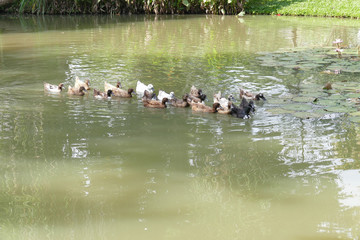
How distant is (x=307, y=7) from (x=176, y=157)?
17.9 m

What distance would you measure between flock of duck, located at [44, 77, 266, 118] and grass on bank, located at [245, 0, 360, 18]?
45.7ft

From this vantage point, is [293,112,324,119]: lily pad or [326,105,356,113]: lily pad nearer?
[293,112,324,119]: lily pad

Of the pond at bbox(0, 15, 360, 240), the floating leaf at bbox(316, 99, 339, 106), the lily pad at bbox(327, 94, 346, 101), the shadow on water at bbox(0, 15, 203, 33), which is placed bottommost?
the pond at bbox(0, 15, 360, 240)

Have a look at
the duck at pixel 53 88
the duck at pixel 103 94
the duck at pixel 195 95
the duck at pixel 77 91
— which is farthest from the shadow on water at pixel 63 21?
the duck at pixel 195 95

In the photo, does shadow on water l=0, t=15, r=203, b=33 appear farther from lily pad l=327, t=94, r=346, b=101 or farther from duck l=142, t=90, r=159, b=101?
lily pad l=327, t=94, r=346, b=101

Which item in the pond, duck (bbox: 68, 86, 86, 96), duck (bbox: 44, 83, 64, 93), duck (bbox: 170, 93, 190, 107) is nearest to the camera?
the pond

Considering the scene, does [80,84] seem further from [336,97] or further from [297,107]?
[336,97]

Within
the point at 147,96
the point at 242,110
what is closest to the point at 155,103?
the point at 147,96

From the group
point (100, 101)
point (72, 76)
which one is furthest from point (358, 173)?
point (72, 76)

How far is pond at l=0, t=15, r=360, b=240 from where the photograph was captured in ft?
12.8

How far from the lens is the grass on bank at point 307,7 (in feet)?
65.2

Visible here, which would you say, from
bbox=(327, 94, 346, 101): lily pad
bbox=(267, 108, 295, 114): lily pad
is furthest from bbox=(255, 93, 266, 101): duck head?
bbox=(327, 94, 346, 101): lily pad

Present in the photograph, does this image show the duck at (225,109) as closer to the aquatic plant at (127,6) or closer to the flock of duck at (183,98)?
the flock of duck at (183,98)

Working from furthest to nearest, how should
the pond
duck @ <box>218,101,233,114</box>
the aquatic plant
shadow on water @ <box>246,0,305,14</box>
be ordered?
the aquatic plant, shadow on water @ <box>246,0,305,14</box>, duck @ <box>218,101,233,114</box>, the pond
